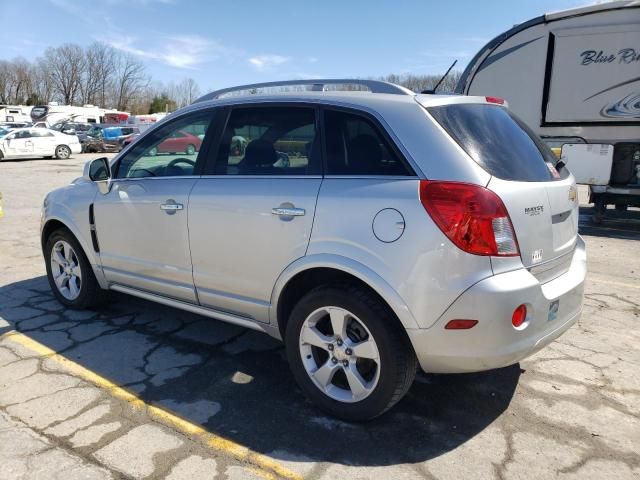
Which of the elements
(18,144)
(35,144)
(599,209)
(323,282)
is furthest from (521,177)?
(35,144)

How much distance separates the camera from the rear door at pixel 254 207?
9.89 ft

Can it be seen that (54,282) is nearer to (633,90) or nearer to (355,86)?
(355,86)

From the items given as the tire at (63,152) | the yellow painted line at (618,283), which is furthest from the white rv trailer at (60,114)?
the yellow painted line at (618,283)

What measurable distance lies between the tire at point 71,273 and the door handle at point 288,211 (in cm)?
228

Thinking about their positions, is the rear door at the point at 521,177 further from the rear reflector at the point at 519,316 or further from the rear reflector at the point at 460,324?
the rear reflector at the point at 460,324

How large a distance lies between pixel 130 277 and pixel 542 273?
2941mm

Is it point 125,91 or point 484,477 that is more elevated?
point 125,91

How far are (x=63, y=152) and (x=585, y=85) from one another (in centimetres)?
2494

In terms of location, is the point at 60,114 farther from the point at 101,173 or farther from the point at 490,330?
the point at 490,330

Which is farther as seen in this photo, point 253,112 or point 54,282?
point 54,282

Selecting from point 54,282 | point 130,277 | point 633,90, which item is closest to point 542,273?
point 130,277

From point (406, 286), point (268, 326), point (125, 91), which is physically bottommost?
point (268, 326)

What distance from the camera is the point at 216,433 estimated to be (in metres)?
2.81

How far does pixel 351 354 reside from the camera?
285 centimetres
